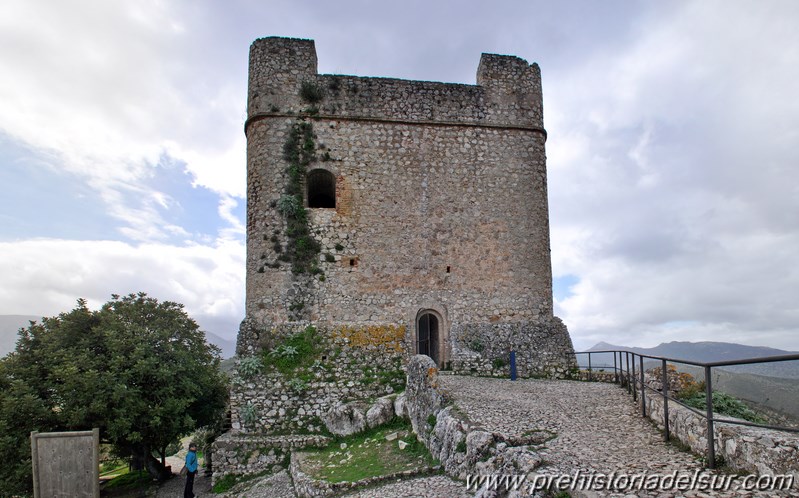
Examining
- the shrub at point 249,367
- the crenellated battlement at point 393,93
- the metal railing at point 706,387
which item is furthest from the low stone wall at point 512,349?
the crenellated battlement at point 393,93

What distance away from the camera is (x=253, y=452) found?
13.6 m

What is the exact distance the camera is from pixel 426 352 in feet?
54.5

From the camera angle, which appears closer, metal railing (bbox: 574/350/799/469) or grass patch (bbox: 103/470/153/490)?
metal railing (bbox: 574/350/799/469)

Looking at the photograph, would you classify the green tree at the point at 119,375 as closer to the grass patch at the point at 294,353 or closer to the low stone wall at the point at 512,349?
the grass patch at the point at 294,353

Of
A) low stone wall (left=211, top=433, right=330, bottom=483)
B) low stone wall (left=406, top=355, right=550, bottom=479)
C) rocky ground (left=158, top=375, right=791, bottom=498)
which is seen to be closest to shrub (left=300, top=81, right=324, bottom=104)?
low stone wall (left=406, top=355, right=550, bottom=479)

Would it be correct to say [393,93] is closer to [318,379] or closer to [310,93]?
[310,93]

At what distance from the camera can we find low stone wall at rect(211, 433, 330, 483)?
1342cm

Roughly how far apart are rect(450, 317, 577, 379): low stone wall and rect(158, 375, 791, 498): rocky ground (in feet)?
5.04

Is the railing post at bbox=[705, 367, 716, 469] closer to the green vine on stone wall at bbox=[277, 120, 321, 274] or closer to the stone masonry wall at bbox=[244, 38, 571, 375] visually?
the stone masonry wall at bbox=[244, 38, 571, 375]

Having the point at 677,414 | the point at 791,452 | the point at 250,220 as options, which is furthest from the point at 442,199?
the point at 791,452

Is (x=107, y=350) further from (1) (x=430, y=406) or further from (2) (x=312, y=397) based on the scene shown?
(1) (x=430, y=406)

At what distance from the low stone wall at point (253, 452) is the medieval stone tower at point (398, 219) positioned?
2.40 m

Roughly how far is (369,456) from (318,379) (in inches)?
165

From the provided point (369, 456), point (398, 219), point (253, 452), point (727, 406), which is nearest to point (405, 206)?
point (398, 219)
